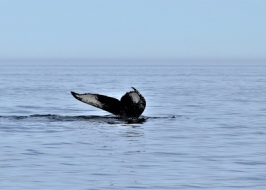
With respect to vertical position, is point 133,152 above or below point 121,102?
below

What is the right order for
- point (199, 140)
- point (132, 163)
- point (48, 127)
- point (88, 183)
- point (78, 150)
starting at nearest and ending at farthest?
point (88, 183), point (132, 163), point (78, 150), point (199, 140), point (48, 127)

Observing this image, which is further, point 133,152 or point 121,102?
point 121,102

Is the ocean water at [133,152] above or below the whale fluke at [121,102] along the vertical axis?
below

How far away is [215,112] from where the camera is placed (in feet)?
95.5

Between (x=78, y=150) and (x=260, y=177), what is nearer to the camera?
(x=260, y=177)

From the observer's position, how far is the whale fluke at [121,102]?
2036 centimetres

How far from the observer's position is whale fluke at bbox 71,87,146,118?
2036cm

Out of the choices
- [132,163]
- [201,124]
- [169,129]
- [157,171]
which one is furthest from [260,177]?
[201,124]

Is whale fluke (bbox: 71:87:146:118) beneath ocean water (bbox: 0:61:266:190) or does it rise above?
above

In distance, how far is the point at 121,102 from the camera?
2108cm

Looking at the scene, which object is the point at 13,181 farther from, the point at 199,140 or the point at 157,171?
the point at 199,140

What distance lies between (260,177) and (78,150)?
488 centimetres

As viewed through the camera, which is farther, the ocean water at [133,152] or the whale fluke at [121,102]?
the whale fluke at [121,102]

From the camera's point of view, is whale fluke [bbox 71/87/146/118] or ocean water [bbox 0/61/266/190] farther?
whale fluke [bbox 71/87/146/118]
